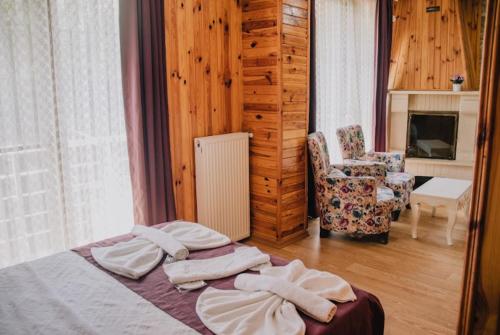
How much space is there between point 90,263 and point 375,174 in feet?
10.1

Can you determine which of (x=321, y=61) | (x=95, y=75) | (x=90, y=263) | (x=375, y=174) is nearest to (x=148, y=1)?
(x=95, y=75)

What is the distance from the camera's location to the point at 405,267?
3518 mm

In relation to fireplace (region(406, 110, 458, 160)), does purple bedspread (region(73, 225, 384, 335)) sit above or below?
below

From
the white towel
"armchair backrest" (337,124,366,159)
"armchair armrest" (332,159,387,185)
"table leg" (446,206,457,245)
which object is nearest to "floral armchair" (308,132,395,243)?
"armchair armrest" (332,159,387,185)

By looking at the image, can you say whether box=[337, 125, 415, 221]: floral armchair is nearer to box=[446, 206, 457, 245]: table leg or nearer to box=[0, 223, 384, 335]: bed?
box=[446, 206, 457, 245]: table leg

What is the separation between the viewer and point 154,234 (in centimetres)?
246

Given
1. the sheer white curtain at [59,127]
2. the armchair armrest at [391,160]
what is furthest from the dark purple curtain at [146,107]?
the armchair armrest at [391,160]

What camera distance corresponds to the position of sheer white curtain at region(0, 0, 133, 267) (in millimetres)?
2570

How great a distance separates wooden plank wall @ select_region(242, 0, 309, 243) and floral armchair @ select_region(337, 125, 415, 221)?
0.86 m

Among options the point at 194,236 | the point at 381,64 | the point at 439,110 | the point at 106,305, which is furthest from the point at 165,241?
the point at 439,110

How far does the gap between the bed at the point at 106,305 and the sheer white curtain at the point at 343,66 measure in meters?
3.07

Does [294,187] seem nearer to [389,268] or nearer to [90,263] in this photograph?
[389,268]

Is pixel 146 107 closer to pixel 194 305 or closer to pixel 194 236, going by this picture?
pixel 194 236

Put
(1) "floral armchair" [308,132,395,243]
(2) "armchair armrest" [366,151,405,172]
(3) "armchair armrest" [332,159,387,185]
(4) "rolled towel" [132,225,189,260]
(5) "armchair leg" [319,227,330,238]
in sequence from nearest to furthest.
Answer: (4) "rolled towel" [132,225,189,260], (1) "floral armchair" [308,132,395,243], (5) "armchair leg" [319,227,330,238], (3) "armchair armrest" [332,159,387,185], (2) "armchair armrest" [366,151,405,172]
